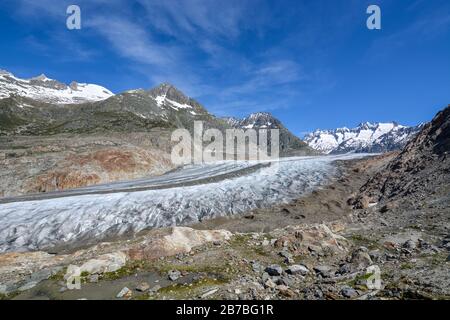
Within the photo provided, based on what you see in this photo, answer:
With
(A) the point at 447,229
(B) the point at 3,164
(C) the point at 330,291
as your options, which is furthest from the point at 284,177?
(B) the point at 3,164

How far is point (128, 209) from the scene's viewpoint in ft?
114

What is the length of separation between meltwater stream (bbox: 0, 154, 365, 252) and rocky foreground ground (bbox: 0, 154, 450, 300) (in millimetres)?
9223

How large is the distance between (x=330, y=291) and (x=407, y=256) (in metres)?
4.76

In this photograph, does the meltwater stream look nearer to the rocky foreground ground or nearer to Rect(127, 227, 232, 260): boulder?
the rocky foreground ground

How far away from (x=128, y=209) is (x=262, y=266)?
76.5ft

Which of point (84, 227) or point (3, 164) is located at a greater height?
point (3, 164)

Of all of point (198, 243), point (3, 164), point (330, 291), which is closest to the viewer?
point (330, 291)

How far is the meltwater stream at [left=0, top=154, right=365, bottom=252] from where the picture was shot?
30172 mm

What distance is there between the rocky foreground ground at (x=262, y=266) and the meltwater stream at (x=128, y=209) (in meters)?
9.22

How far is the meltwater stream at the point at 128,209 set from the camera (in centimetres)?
3017

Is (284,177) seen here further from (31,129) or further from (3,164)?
(31,129)

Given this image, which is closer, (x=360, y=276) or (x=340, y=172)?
(x=360, y=276)

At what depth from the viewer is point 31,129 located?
16162 centimetres
